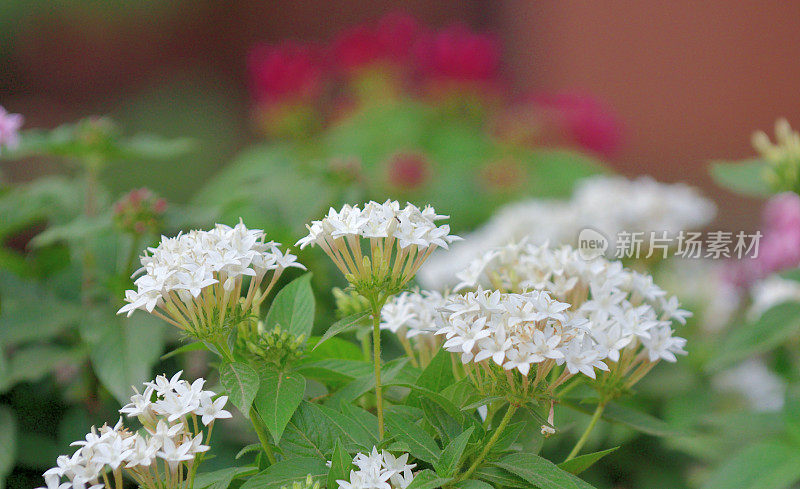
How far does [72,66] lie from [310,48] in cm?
343

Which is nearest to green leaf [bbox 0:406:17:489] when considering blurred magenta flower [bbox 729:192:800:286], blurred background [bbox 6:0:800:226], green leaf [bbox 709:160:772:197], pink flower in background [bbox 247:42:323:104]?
green leaf [bbox 709:160:772:197]

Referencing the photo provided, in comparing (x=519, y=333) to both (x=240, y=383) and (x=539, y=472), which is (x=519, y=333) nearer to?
(x=539, y=472)

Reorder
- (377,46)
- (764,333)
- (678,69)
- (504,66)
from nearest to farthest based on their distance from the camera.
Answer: (764,333)
(377,46)
(678,69)
(504,66)

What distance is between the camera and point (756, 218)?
451 cm

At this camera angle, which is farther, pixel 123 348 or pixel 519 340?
pixel 123 348

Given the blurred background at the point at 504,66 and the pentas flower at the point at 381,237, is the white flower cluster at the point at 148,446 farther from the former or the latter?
the blurred background at the point at 504,66

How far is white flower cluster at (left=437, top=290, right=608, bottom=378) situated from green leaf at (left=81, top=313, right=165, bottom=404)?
0.54 m

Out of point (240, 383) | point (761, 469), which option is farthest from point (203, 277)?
point (761, 469)

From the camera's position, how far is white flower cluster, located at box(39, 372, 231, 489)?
2.00ft

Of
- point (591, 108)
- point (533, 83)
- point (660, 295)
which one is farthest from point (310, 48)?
point (533, 83)

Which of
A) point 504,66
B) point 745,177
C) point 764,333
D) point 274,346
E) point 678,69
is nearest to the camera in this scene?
point 274,346

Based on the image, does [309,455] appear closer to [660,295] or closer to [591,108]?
[660,295]

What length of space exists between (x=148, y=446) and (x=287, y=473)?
4.8 inches

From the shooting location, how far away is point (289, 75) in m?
2.39
